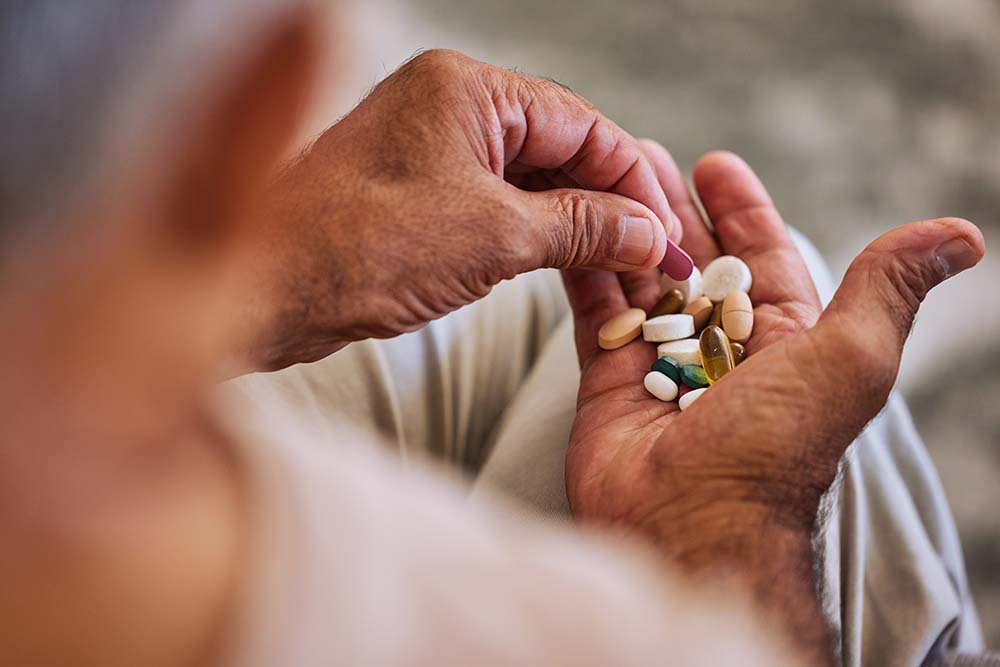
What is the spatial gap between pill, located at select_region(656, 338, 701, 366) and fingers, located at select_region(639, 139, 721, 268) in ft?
0.60

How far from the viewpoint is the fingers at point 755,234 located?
1.05 meters

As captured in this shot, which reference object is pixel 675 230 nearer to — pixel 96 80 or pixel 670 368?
pixel 670 368

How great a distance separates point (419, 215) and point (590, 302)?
31cm

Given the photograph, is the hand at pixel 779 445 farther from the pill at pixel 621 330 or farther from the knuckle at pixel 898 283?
the pill at pixel 621 330

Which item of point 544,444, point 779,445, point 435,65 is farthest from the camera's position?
point 544,444

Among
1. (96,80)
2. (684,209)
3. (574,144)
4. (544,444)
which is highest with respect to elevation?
(96,80)

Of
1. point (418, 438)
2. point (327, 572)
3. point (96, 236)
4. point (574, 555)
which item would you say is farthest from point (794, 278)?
point (96, 236)

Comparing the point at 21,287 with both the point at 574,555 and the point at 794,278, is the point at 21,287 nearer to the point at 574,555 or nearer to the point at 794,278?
the point at 574,555

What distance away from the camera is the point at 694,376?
96 cm

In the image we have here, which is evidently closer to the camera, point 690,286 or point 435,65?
point 435,65

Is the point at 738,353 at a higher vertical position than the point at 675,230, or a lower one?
lower

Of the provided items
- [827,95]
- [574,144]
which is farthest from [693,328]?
[827,95]

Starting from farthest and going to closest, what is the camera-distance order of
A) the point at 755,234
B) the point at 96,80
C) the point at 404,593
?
1. the point at 755,234
2. the point at 404,593
3. the point at 96,80

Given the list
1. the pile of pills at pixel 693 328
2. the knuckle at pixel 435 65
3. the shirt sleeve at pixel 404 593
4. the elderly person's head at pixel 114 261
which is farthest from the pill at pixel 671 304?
the elderly person's head at pixel 114 261
